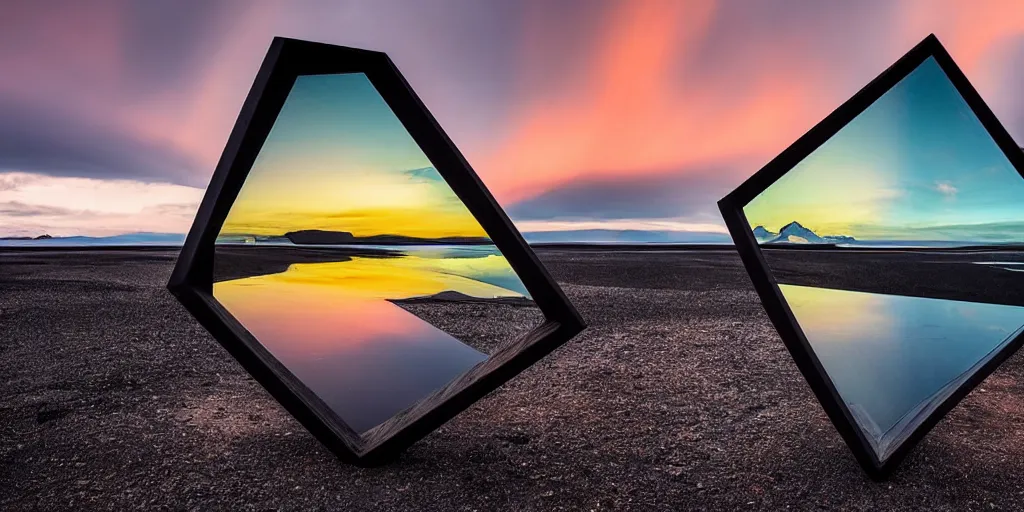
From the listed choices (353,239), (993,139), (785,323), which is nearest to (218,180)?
(353,239)

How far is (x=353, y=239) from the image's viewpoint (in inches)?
184

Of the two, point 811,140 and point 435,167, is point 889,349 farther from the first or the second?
point 435,167

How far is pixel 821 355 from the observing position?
4707mm

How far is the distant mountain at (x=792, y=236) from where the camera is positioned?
14.6ft

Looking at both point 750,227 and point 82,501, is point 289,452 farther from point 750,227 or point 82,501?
point 750,227

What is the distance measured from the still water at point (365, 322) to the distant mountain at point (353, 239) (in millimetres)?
82

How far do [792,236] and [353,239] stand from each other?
3.63 metres

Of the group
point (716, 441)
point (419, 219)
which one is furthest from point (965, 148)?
point (419, 219)

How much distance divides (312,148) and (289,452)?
284 centimetres

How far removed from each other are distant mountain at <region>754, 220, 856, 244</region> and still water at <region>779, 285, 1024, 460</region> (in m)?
0.40

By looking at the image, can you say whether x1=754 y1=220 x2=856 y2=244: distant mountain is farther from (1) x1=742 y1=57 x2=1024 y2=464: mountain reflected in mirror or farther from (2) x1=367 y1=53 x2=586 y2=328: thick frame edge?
(2) x1=367 y1=53 x2=586 y2=328: thick frame edge

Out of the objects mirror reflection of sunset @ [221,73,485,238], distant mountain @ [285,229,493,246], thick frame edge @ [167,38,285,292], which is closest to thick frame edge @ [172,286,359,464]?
thick frame edge @ [167,38,285,292]

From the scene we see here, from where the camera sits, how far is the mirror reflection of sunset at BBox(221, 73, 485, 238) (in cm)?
434

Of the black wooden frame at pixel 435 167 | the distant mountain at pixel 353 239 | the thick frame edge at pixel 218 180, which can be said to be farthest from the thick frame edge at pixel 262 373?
the distant mountain at pixel 353 239
